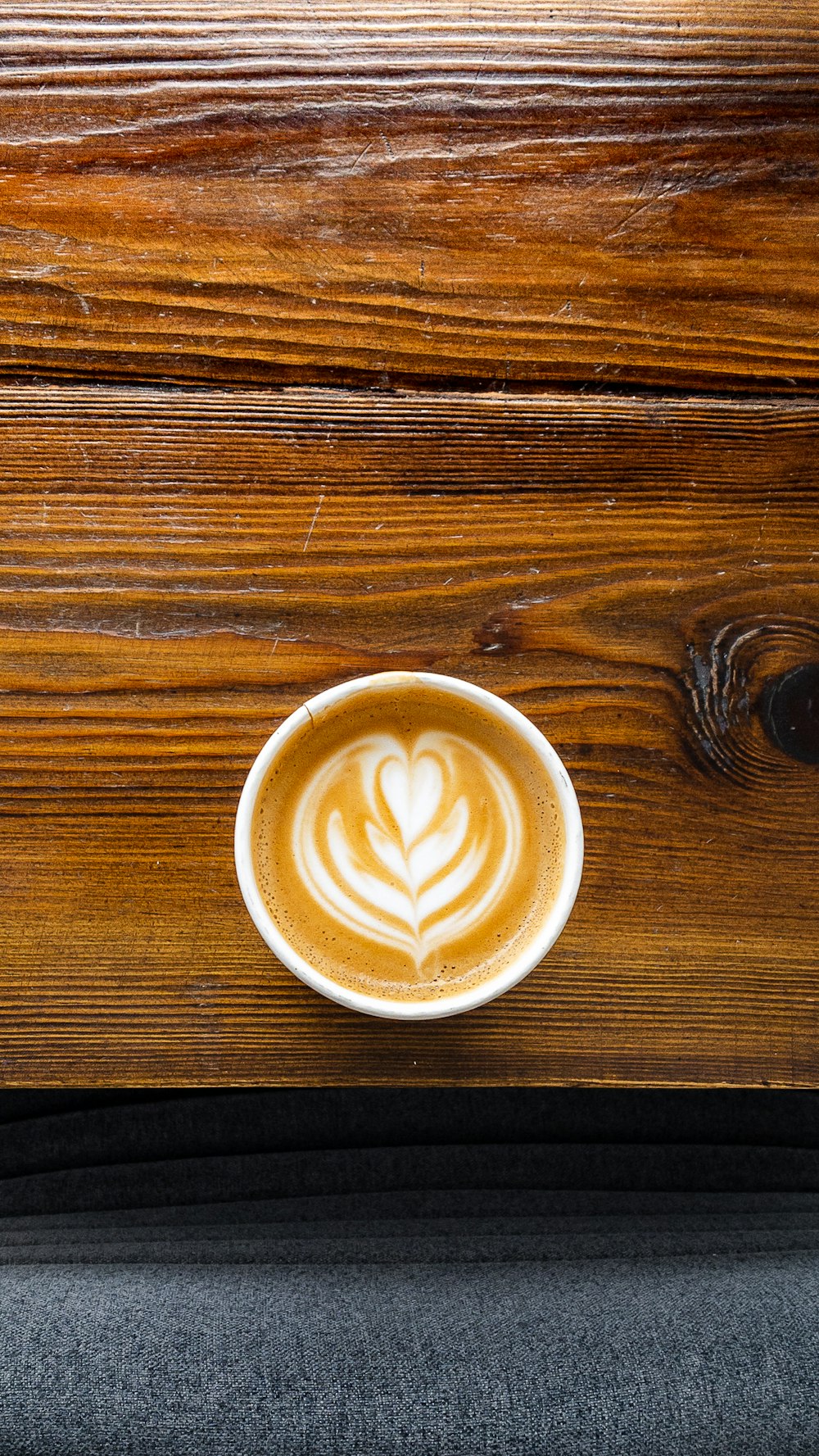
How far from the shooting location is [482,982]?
30.1 inches

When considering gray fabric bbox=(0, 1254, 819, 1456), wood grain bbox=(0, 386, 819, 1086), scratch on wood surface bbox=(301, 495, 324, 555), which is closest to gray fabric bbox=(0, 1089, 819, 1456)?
gray fabric bbox=(0, 1254, 819, 1456)

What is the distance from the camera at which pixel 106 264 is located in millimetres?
846

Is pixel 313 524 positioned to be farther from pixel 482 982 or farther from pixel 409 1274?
pixel 409 1274

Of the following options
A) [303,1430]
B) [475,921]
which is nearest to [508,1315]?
[303,1430]

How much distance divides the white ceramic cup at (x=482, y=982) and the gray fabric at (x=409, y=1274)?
0.27m

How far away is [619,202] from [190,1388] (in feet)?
3.39

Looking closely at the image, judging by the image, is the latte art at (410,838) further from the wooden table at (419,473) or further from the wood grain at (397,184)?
the wood grain at (397,184)

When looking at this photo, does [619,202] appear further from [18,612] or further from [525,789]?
[18,612]

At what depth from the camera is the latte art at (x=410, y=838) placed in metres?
0.77

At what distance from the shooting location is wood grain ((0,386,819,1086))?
32.3 inches

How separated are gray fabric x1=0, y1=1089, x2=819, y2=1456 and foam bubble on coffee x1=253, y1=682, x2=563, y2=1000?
0.92 feet

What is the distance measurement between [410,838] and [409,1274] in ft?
1.33

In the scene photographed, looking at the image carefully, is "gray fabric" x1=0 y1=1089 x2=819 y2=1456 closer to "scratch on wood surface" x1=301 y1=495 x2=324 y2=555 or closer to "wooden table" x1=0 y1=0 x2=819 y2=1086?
"wooden table" x1=0 y1=0 x2=819 y2=1086

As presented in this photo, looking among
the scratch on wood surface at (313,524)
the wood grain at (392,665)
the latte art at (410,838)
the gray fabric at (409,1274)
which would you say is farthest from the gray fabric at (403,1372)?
the scratch on wood surface at (313,524)
